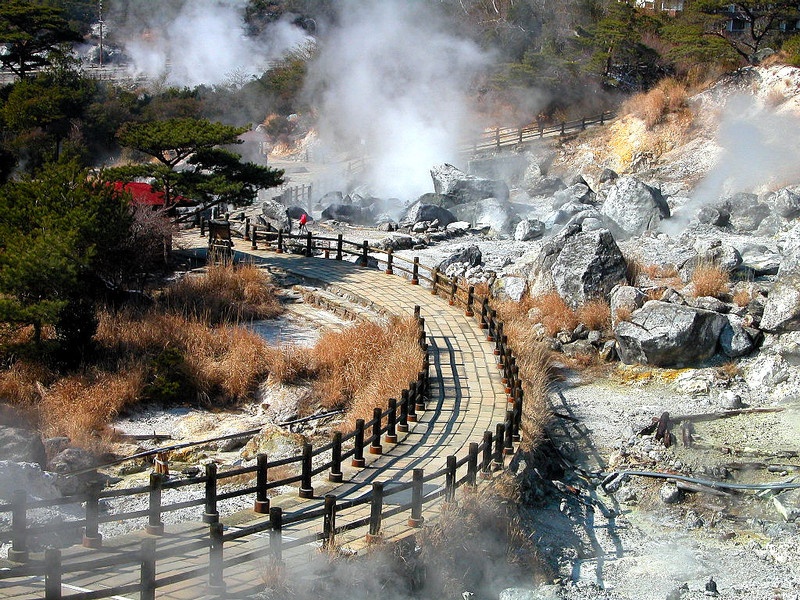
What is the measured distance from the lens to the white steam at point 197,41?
218ft

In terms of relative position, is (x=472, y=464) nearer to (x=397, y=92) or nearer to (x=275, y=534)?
(x=275, y=534)

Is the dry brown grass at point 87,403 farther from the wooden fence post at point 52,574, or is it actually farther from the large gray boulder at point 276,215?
the large gray boulder at point 276,215

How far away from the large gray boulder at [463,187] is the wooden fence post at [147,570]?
1056 inches

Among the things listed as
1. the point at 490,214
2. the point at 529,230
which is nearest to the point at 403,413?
the point at 529,230

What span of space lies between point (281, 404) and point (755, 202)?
17.5 metres

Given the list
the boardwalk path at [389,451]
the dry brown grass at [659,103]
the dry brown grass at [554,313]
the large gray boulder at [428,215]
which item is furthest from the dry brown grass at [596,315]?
the dry brown grass at [659,103]

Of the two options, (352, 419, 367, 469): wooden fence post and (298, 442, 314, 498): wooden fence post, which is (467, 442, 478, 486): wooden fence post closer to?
(352, 419, 367, 469): wooden fence post

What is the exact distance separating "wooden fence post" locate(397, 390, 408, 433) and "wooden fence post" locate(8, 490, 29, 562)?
18.3 feet

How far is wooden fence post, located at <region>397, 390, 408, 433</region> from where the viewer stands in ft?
45.9

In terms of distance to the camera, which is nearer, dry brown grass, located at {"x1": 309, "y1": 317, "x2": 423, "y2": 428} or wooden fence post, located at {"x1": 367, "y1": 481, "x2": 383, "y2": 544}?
wooden fence post, located at {"x1": 367, "y1": 481, "x2": 383, "y2": 544}

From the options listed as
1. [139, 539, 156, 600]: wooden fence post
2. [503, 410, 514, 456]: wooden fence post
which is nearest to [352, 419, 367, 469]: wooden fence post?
[503, 410, 514, 456]: wooden fence post

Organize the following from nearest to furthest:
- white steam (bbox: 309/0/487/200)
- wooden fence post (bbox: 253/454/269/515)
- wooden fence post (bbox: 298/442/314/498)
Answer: wooden fence post (bbox: 253/454/269/515) < wooden fence post (bbox: 298/442/314/498) < white steam (bbox: 309/0/487/200)

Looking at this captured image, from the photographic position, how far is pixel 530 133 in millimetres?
43781

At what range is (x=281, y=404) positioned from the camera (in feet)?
56.8
